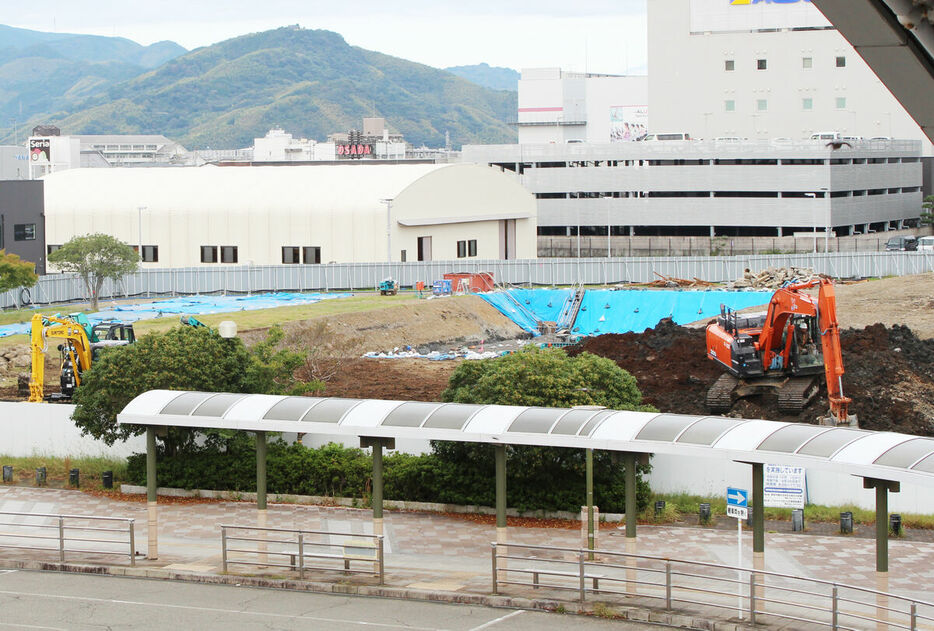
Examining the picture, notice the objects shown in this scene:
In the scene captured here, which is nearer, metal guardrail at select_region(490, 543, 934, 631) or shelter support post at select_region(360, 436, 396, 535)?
metal guardrail at select_region(490, 543, 934, 631)

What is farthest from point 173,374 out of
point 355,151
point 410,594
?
point 355,151

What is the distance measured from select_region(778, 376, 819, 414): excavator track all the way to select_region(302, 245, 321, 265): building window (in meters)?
49.5

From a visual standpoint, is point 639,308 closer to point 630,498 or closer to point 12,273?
point 12,273

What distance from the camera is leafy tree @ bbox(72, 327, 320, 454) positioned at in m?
31.2

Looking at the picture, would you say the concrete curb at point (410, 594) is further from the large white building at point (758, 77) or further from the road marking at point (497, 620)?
the large white building at point (758, 77)

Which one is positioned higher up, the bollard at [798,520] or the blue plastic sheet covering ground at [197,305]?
the blue plastic sheet covering ground at [197,305]

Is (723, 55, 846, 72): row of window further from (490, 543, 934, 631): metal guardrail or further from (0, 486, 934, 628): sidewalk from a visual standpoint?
(490, 543, 934, 631): metal guardrail

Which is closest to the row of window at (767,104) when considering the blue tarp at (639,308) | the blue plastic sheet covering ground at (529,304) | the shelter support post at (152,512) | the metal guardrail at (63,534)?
the blue plastic sheet covering ground at (529,304)

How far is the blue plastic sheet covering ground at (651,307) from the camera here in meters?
65.6

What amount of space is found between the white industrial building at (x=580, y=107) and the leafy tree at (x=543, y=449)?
15900 centimetres

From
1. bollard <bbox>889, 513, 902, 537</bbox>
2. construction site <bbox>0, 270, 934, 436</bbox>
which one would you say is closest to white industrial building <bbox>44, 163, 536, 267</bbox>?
construction site <bbox>0, 270, 934, 436</bbox>

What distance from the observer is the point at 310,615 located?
19547mm

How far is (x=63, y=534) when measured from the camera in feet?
85.8

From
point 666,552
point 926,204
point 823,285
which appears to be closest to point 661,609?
point 666,552
